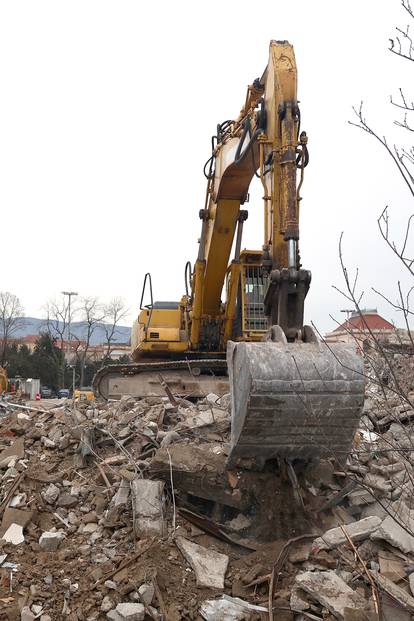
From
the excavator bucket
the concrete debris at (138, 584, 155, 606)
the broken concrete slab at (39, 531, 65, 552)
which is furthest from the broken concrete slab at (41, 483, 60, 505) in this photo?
the excavator bucket

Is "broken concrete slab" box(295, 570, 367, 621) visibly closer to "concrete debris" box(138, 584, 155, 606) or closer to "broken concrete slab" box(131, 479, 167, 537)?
"concrete debris" box(138, 584, 155, 606)

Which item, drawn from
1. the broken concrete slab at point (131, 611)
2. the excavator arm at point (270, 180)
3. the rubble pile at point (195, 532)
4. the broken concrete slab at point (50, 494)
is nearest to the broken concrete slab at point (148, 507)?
the rubble pile at point (195, 532)

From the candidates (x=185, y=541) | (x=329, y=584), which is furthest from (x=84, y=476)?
(x=329, y=584)

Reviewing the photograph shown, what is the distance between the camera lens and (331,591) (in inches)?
165

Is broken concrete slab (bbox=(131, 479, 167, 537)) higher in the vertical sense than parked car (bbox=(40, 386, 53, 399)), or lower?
higher

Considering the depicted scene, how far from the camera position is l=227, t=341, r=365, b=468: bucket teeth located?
4688 mm

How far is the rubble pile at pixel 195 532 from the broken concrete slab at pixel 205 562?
0.01m

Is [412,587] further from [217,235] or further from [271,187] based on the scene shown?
[217,235]

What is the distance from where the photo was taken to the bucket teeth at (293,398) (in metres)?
4.69

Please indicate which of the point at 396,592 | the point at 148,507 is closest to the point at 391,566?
the point at 396,592

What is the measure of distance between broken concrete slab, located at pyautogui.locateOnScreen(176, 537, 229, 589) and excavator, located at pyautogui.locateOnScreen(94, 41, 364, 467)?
2.55 ft

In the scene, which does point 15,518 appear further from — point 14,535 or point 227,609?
point 227,609

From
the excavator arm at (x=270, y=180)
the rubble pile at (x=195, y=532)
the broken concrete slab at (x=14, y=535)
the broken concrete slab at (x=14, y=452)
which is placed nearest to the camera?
the rubble pile at (x=195, y=532)

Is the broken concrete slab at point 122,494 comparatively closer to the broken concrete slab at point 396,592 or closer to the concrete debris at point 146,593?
the concrete debris at point 146,593
